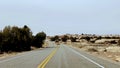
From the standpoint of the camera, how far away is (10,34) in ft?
249

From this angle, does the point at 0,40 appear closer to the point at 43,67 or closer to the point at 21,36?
the point at 21,36

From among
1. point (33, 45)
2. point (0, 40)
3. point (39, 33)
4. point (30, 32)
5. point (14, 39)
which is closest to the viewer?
point (0, 40)

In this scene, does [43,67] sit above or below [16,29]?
below

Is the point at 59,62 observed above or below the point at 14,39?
below

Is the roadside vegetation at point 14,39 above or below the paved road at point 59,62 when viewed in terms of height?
above

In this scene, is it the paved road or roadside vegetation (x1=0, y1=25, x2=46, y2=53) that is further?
roadside vegetation (x1=0, y1=25, x2=46, y2=53)

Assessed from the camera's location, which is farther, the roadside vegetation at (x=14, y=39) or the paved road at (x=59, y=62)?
the roadside vegetation at (x=14, y=39)

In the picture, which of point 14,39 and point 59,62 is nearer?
point 59,62

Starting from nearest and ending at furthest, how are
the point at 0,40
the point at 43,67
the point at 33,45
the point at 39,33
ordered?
1. the point at 43,67
2. the point at 0,40
3. the point at 33,45
4. the point at 39,33

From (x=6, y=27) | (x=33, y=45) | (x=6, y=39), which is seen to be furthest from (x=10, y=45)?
(x=33, y=45)

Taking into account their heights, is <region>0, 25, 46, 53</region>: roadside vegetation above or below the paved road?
above

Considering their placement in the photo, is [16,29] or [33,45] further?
[33,45]

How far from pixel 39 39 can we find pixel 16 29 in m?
32.5

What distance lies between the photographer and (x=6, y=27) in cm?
7875
